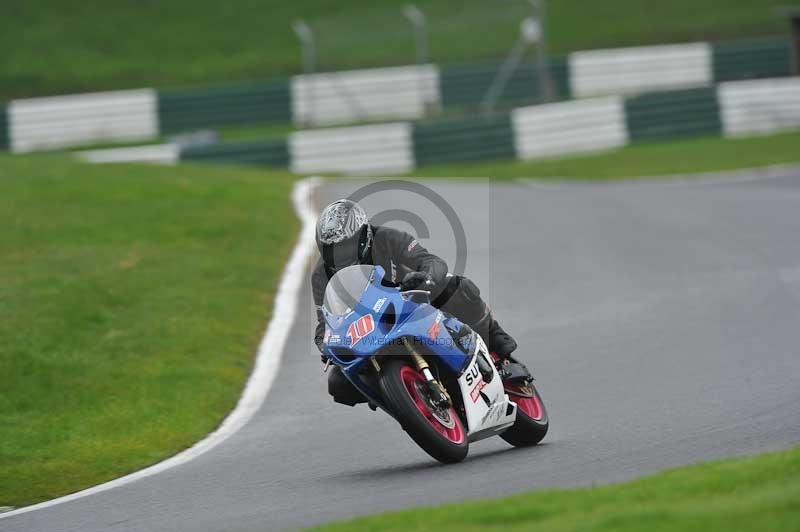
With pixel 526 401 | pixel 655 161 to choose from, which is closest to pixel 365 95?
pixel 655 161

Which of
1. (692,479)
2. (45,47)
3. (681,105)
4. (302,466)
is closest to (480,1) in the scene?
(681,105)

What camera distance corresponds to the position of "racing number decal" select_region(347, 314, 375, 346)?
23.5ft

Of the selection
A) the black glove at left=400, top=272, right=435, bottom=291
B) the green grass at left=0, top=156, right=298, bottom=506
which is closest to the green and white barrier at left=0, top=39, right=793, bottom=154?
the green grass at left=0, top=156, right=298, bottom=506

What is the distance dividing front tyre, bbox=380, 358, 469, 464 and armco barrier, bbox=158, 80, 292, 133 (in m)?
20.0

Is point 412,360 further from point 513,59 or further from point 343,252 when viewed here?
point 513,59

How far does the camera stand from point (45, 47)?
30875 millimetres

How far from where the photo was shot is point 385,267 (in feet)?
25.5

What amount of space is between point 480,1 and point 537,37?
52.1 inches

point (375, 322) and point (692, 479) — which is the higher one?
point (375, 322)

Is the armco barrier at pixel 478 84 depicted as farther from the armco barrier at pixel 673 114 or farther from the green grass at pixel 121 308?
the green grass at pixel 121 308

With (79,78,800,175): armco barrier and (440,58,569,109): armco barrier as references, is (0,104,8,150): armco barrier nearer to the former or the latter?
(79,78,800,175): armco barrier

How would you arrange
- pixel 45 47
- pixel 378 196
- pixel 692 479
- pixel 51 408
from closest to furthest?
pixel 692 479 → pixel 51 408 → pixel 378 196 → pixel 45 47

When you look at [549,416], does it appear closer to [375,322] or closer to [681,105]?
[375,322]

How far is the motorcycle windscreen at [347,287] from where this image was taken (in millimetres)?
7254
